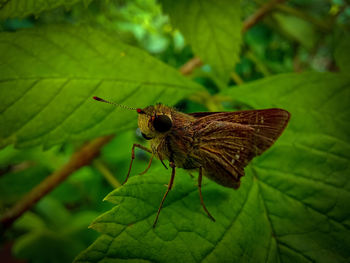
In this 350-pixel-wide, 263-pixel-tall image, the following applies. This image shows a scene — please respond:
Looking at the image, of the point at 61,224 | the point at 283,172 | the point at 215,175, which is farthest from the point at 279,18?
the point at 61,224

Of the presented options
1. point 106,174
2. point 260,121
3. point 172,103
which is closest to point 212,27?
point 172,103

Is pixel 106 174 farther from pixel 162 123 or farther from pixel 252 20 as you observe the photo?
pixel 252 20

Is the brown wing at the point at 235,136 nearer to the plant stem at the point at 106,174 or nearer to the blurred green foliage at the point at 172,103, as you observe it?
the blurred green foliage at the point at 172,103

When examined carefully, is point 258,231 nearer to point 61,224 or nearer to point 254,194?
point 254,194

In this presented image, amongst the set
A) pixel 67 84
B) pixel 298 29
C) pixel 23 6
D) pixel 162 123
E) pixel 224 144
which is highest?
pixel 23 6

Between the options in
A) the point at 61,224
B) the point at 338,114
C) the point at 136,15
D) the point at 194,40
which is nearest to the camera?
the point at 338,114

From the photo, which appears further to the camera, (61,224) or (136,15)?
(136,15)
